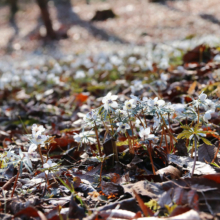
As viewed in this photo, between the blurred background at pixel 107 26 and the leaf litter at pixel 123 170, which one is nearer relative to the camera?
the leaf litter at pixel 123 170

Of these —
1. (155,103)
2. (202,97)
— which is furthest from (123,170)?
(202,97)

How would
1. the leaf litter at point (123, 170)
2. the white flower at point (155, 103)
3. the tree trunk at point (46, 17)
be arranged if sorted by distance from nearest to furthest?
Result: the leaf litter at point (123, 170), the white flower at point (155, 103), the tree trunk at point (46, 17)

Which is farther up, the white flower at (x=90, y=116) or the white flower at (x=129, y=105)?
the white flower at (x=129, y=105)

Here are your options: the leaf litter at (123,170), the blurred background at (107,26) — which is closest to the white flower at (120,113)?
the leaf litter at (123,170)

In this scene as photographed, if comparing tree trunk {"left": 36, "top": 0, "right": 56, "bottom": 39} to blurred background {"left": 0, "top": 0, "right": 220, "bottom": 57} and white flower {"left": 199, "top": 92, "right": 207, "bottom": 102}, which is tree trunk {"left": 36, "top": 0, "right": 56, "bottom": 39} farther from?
white flower {"left": 199, "top": 92, "right": 207, "bottom": 102}

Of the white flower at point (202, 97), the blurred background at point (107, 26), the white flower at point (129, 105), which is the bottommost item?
the blurred background at point (107, 26)

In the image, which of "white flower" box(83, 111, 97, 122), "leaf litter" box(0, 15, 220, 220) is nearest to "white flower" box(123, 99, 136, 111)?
"leaf litter" box(0, 15, 220, 220)

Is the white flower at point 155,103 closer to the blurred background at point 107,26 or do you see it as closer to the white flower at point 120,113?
the white flower at point 120,113

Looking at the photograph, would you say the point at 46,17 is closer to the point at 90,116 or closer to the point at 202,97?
the point at 90,116

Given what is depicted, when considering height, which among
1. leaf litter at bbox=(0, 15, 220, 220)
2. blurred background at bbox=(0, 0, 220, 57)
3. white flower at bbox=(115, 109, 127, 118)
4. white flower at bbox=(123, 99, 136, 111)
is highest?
white flower at bbox=(123, 99, 136, 111)

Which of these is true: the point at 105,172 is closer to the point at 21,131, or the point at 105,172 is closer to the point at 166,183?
the point at 166,183
